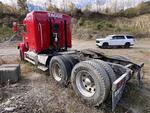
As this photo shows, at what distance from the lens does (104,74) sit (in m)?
4.36

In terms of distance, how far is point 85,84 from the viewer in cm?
490

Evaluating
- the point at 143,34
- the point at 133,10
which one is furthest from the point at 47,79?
the point at 133,10

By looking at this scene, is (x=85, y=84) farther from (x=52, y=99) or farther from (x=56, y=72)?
(x=56, y=72)

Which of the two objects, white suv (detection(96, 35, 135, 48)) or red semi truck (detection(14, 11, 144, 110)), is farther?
white suv (detection(96, 35, 135, 48))

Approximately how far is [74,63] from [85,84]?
114 cm

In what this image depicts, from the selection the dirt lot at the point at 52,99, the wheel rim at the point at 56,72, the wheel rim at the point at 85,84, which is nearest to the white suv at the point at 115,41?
the dirt lot at the point at 52,99

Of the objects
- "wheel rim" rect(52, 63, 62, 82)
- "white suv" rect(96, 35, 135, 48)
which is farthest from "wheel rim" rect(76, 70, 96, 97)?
"white suv" rect(96, 35, 135, 48)

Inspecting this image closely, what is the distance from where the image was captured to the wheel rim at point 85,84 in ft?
15.5

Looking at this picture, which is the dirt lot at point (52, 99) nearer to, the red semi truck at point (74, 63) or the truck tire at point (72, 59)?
the red semi truck at point (74, 63)

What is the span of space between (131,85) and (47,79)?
2.80 m

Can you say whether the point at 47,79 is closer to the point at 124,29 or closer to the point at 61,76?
the point at 61,76

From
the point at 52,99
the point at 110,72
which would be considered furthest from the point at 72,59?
the point at 110,72

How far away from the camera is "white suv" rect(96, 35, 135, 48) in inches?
835

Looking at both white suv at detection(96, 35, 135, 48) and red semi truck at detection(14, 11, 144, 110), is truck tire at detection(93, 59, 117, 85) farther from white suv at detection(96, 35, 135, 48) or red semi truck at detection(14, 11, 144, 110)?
white suv at detection(96, 35, 135, 48)
